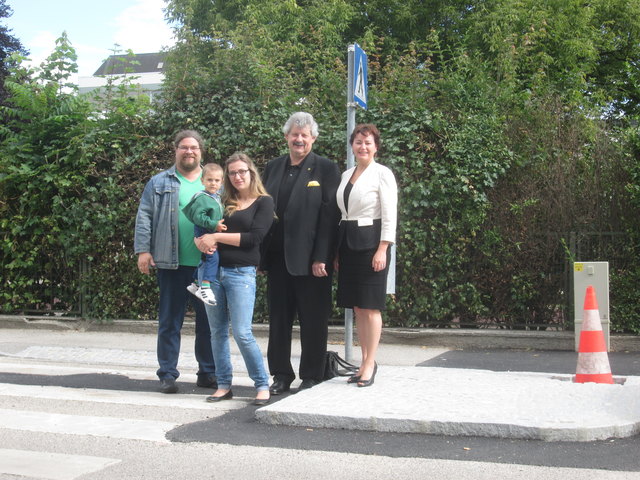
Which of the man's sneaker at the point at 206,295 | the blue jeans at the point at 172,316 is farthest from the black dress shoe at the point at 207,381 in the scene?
the man's sneaker at the point at 206,295

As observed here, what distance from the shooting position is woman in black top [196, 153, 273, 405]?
6020 mm

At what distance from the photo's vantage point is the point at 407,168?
978 centimetres

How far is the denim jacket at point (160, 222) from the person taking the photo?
658cm

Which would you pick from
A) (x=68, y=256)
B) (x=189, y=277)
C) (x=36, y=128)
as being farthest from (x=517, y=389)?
(x=36, y=128)

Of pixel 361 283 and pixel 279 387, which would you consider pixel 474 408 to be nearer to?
pixel 361 283

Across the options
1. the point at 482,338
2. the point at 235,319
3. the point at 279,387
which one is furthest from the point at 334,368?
the point at 482,338

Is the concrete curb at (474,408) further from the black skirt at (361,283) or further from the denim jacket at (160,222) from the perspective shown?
the denim jacket at (160,222)

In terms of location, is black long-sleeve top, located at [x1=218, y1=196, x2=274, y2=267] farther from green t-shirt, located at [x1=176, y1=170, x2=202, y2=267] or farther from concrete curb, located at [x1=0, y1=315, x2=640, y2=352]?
concrete curb, located at [x1=0, y1=315, x2=640, y2=352]

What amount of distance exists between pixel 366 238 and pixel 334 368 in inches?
50.2

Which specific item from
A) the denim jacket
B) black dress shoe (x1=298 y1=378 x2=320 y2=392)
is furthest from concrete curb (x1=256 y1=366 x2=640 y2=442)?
the denim jacket

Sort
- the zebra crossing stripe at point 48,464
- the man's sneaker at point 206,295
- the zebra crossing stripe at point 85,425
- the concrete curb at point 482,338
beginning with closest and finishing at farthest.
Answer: the zebra crossing stripe at point 48,464, the zebra crossing stripe at point 85,425, the man's sneaker at point 206,295, the concrete curb at point 482,338

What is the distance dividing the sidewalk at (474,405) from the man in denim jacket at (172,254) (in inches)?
38.0

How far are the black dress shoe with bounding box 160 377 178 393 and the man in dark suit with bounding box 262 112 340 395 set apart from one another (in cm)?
84

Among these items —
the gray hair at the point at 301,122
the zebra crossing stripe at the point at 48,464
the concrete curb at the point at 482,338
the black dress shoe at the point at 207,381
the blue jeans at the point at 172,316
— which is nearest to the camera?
the zebra crossing stripe at the point at 48,464
